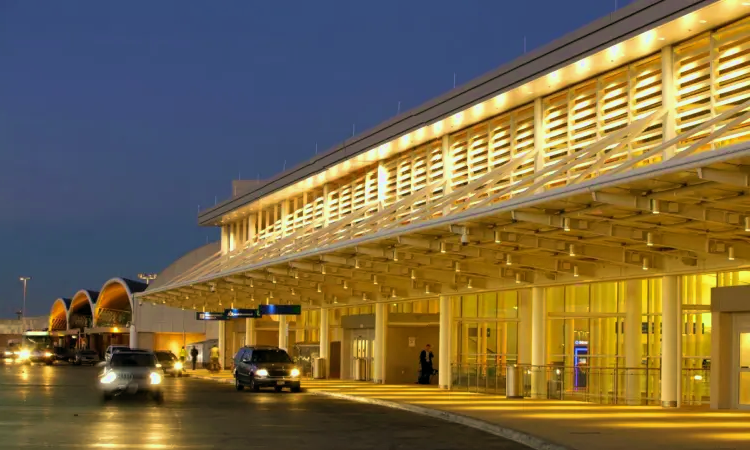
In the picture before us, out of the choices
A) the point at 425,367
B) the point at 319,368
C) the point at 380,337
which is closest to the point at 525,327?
the point at 425,367

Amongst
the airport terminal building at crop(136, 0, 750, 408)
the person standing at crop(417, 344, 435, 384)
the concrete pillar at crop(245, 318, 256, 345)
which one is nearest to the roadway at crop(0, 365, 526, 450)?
the airport terminal building at crop(136, 0, 750, 408)

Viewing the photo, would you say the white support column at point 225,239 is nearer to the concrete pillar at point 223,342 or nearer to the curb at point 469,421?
the concrete pillar at point 223,342

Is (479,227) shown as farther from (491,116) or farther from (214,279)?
(214,279)

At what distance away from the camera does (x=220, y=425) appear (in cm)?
2420

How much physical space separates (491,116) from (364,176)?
12248 millimetres

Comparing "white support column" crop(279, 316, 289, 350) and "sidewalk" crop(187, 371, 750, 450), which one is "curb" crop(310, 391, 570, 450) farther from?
"white support column" crop(279, 316, 289, 350)

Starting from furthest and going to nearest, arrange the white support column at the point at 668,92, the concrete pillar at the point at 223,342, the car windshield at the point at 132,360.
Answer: the concrete pillar at the point at 223,342 → the car windshield at the point at 132,360 → the white support column at the point at 668,92

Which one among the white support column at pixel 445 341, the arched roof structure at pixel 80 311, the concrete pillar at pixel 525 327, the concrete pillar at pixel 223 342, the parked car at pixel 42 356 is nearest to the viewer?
the concrete pillar at pixel 525 327

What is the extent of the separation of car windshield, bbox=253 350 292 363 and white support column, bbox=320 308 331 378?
1237 cm

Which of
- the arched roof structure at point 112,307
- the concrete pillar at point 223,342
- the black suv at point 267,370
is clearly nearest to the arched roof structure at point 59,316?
the arched roof structure at point 112,307

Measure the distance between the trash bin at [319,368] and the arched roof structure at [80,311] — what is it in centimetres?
7180

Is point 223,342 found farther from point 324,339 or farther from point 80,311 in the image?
point 80,311

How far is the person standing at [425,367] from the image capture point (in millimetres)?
47000

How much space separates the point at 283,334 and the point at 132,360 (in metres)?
24.7
